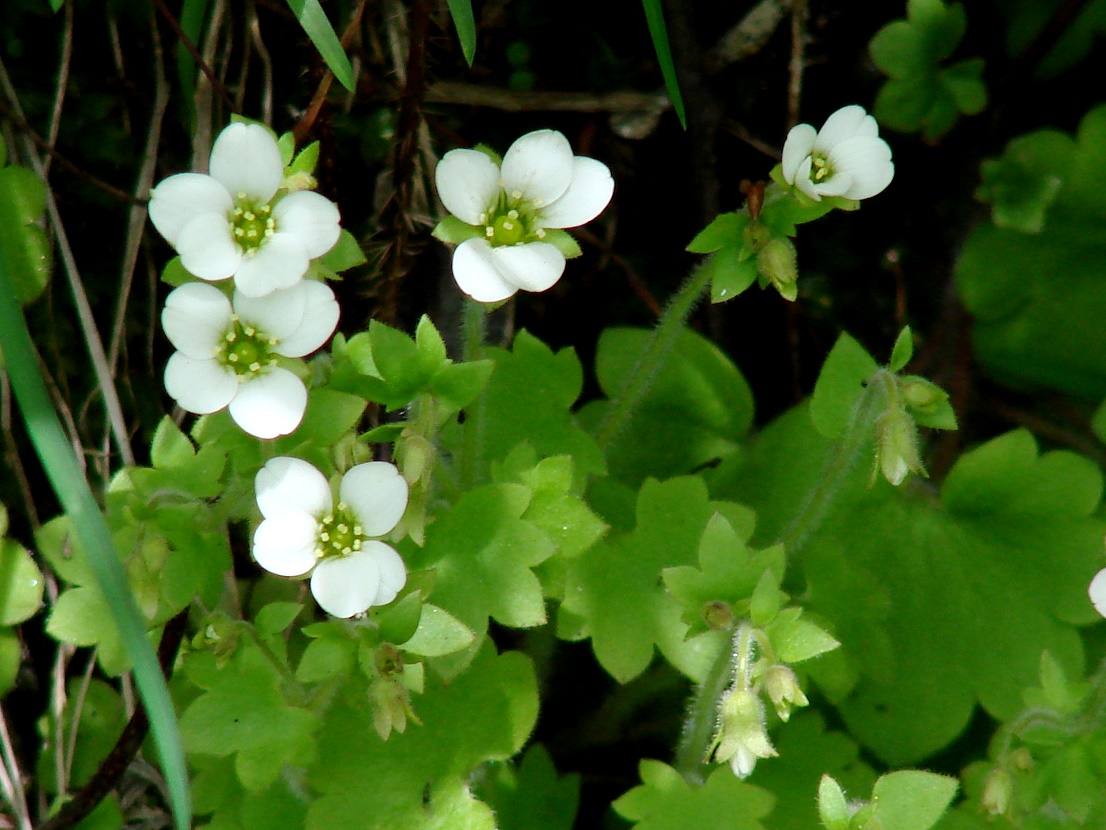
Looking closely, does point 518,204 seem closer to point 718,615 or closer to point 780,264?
point 780,264

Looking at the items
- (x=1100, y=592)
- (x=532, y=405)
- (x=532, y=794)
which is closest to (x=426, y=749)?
(x=532, y=794)

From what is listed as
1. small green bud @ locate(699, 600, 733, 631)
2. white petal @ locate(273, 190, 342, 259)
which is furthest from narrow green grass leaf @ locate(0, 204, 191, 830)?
small green bud @ locate(699, 600, 733, 631)

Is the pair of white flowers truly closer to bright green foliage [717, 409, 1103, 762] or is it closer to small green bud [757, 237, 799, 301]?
small green bud [757, 237, 799, 301]

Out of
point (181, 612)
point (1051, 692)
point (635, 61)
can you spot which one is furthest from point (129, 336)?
point (1051, 692)

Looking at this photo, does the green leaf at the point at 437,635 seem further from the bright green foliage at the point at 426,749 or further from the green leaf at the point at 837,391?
the green leaf at the point at 837,391

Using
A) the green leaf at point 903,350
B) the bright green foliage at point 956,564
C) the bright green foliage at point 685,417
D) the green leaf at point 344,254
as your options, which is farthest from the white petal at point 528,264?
the bright green foliage at point 956,564
